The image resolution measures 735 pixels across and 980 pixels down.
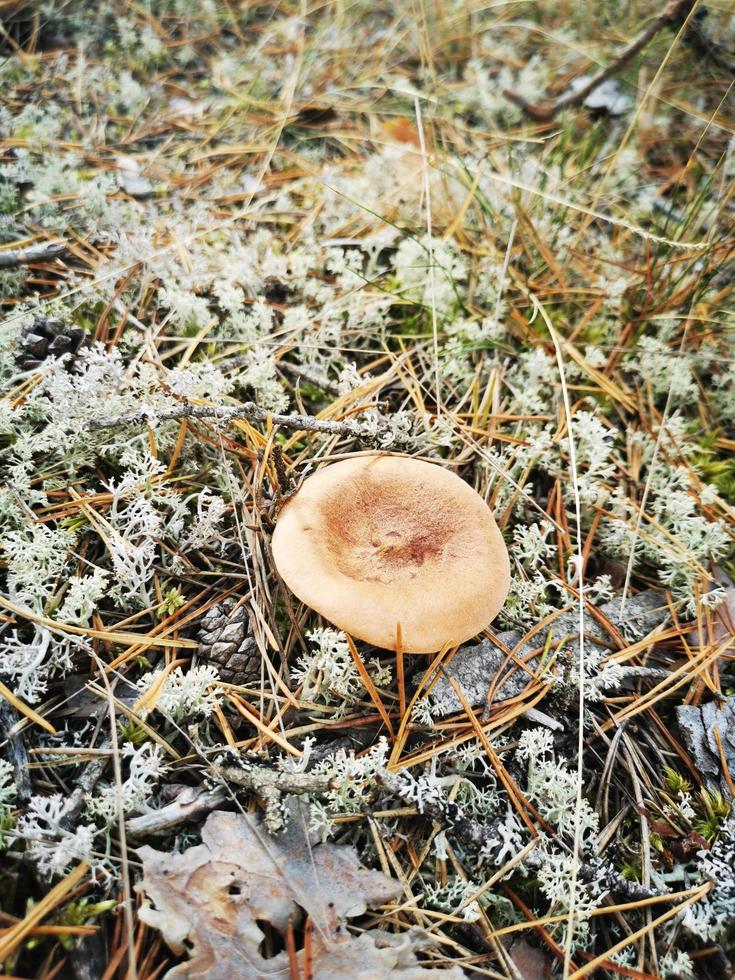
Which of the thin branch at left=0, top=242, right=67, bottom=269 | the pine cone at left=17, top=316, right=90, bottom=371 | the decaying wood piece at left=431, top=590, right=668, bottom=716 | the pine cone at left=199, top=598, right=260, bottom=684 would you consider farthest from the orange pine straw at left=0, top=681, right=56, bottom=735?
the thin branch at left=0, top=242, right=67, bottom=269

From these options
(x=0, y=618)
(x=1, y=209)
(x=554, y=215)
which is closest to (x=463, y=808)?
(x=0, y=618)

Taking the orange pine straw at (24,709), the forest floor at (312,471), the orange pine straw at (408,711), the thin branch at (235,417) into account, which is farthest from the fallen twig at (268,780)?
the thin branch at (235,417)

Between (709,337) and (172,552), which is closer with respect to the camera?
(172,552)

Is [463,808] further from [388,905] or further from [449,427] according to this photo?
[449,427]

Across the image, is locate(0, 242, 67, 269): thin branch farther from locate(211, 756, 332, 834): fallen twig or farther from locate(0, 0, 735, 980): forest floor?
locate(211, 756, 332, 834): fallen twig

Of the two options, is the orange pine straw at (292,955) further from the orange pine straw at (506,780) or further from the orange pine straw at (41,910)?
the orange pine straw at (506,780)

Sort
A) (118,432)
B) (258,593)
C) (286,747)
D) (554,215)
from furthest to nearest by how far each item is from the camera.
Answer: (554,215)
(118,432)
(258,593)
(286,747)

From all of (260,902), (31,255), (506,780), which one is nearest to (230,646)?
(260,902)
